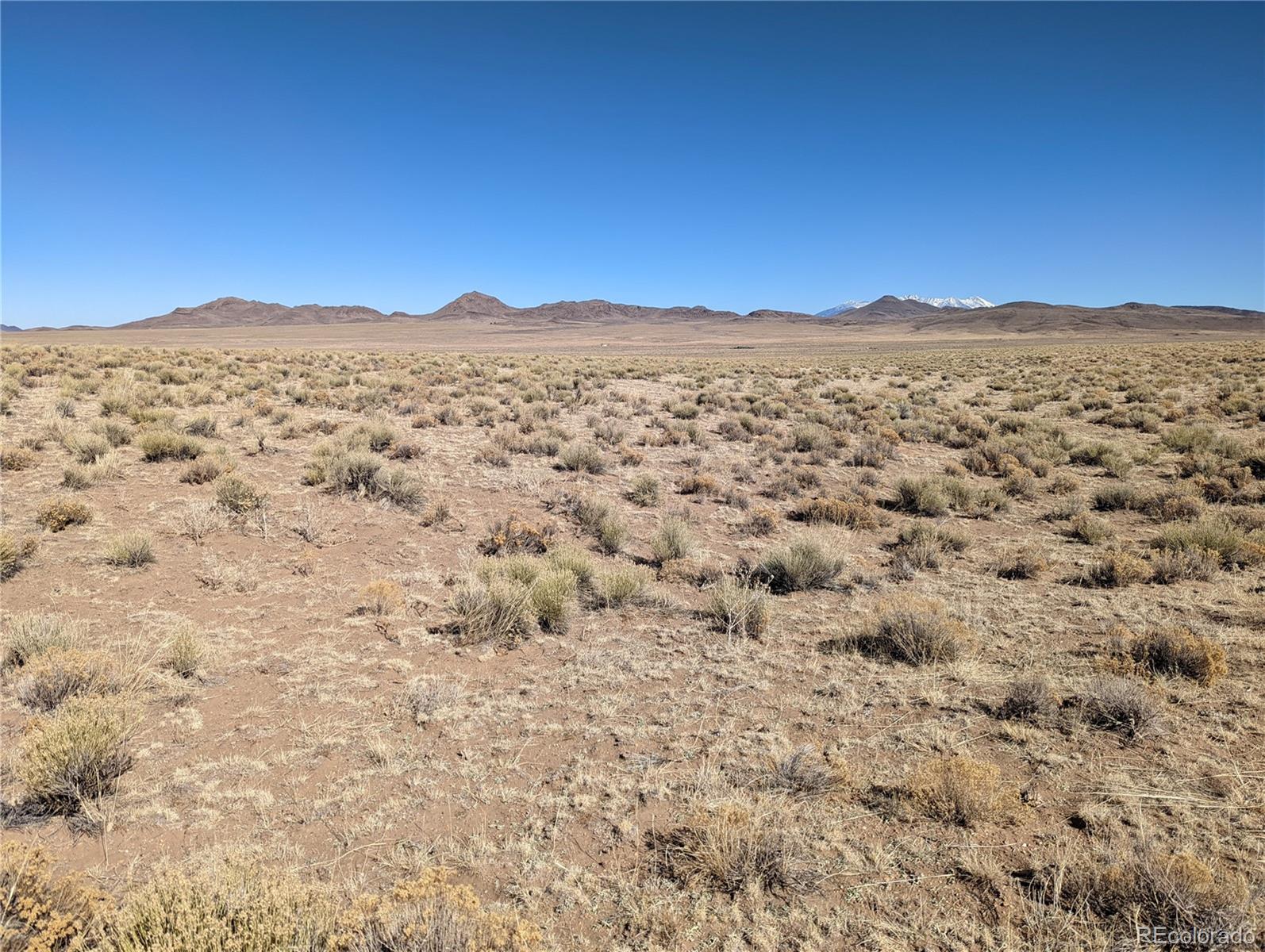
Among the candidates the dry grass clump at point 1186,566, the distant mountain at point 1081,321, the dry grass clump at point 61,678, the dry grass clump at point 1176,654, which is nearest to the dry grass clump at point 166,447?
the dry grass clump at point 61,678

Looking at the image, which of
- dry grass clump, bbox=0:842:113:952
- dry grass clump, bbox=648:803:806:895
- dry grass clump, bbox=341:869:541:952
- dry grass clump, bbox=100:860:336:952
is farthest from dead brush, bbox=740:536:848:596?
dry grass clump, bbox=0:842:113:952

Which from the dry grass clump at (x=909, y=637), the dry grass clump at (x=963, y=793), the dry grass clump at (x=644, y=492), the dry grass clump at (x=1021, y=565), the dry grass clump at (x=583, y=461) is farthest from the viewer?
the dry grass clump at (x=583, y=461)

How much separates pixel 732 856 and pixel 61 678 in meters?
5.16

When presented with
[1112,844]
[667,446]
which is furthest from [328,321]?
[1112,844]

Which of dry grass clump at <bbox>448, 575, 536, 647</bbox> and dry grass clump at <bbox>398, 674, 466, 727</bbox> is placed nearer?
dry grass clump at <bbox>398, 674, 466, 727</bbox>

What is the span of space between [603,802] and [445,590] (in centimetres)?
397

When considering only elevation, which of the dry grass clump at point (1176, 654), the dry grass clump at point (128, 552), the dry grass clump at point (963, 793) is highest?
the dry grass clump at point (128, 552)

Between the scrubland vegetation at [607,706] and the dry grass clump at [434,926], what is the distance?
0.7 inches

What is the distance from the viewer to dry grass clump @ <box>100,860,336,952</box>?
90.0 inches

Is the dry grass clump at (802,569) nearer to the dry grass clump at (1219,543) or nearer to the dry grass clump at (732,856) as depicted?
the dry grass clump at (732,856)

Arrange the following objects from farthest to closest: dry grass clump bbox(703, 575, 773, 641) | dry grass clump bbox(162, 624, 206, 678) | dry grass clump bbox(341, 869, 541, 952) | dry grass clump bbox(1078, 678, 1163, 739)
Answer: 1. dry grass clump bbox(703, 575, 773, 641)
2. dry grass clump bbox(162, 624, 206, 678)
3. dry grass clump bbox(1078, 678, 1163, 739)
4. dry grass clump bbox(341, 869, 541, 952)

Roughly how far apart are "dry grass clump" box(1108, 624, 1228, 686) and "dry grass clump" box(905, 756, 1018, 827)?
241 cm

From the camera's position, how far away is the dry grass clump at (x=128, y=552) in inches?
275

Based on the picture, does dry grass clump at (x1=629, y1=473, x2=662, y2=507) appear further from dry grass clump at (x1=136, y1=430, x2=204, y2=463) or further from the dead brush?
dry grass clump at (x1=136, y1=430, x2=204, y2=463)
